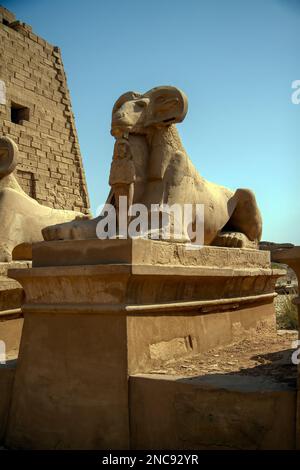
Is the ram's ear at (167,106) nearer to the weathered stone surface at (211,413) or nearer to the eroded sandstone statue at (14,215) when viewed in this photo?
the eroded sandstone statue at (14,215)

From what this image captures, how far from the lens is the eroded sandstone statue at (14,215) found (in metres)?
4.98

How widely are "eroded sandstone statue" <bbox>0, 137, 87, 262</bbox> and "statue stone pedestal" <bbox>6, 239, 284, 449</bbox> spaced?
1.64 meters

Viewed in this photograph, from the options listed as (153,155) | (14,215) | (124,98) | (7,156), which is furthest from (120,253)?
(7,156)

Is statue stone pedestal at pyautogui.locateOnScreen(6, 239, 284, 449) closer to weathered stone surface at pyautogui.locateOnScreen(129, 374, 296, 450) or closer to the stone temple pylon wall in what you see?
weathered stone surface at pyautogui.locateOnScreen(129, 374, 296, 450)

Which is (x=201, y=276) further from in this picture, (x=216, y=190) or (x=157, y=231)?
(x=216, y=190)

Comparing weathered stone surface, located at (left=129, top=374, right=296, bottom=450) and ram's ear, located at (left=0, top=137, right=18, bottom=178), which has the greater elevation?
ram's ear, located at (left=0, top=137, right=18, bottom=178)

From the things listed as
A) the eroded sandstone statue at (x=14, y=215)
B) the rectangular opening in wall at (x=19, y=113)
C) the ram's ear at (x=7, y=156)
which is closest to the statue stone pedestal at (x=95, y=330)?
the eroded sandstone statue at (x=14, y=215)

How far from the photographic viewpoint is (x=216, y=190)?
4.63 m

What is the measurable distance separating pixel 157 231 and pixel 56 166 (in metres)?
10.6

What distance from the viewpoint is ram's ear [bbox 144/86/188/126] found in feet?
13.1

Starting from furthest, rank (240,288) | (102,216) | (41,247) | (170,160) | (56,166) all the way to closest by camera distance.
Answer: (56,166)
(240,288)
(170,160)
(102,216)
(41,247)

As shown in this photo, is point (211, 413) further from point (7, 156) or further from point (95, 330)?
point (7, 156)

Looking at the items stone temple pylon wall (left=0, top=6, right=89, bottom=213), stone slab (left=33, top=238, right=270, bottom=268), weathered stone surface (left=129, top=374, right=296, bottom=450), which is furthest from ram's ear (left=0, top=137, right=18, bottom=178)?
stone temple pylon wall (left=0, top=6, right=89, bottom=213)
